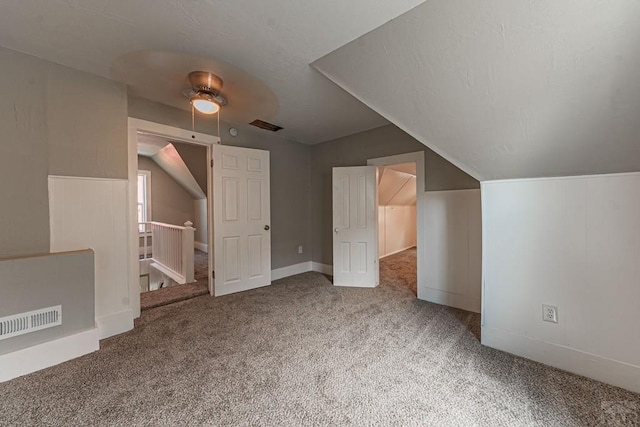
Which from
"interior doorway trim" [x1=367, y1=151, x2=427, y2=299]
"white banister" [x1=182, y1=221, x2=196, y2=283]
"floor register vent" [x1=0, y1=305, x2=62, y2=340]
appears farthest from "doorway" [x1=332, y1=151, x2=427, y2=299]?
"floor register vent" [x1=0, y1=305, x2=62, y2=340]

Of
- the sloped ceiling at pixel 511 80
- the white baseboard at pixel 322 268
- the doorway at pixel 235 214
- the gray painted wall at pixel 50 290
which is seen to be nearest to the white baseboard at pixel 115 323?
the gray painted wall at pixel 50 290

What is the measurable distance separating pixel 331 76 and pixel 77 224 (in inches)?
97.2

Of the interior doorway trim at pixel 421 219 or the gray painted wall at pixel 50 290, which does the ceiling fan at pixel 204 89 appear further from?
the interior doorway trim at pixel 421 219

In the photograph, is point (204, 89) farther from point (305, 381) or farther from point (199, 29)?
point (305, 381)

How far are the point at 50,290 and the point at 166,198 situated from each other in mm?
5193

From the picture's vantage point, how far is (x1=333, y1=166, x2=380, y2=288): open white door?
11.5 ft

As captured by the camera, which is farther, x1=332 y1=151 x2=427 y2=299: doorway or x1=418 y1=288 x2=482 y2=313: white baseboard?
x1=332 y1=151 x2=427 y2=299: doorway

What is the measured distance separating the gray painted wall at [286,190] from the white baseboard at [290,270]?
0.06m

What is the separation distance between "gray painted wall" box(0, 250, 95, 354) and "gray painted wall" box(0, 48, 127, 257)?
21 centimetres

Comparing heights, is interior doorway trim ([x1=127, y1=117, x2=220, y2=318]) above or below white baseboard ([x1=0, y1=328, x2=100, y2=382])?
above

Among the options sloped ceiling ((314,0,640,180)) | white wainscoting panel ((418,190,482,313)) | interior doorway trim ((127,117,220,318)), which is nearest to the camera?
sloped ceiling ((314,0,640,180))

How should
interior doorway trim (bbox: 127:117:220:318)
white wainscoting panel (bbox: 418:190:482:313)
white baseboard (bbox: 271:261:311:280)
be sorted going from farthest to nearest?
1. white baseboard (bbox: 271:261:311:280)
2. white wainscoting panel (bbox: 418:190:482:313)
3. interior doorway trim (bbox: 127:117:220:318)

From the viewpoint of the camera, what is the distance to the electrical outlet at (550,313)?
1.74 meters

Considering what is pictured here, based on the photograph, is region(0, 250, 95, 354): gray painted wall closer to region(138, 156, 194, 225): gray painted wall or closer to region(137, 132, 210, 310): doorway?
region(137, 132, 210, 310): doorway
